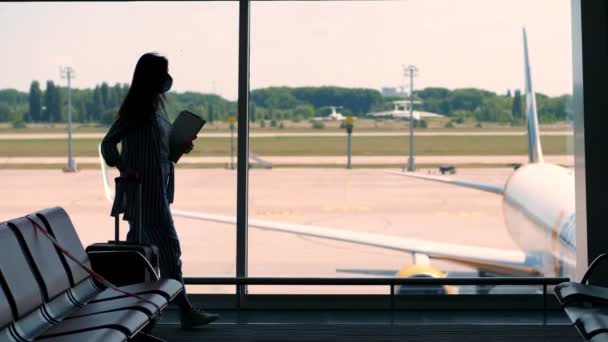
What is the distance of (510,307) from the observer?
3684 millimetres

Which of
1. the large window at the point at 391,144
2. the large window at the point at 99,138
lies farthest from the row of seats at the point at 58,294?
the large window at the point at 99,138

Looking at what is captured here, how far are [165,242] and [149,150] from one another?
338 mm

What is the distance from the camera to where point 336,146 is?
38.0m

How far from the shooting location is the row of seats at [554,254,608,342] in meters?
2.16

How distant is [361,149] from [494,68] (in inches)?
547

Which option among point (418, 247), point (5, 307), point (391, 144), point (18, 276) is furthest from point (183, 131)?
point (391, 144)

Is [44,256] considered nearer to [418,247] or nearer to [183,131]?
[183,131]

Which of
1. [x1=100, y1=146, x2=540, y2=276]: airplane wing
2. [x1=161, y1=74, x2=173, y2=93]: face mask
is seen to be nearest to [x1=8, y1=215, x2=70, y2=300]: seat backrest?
[x1=161, y1=74, x2=173, y2=93]: face mask

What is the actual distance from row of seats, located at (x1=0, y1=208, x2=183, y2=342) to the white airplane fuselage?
4292 mm

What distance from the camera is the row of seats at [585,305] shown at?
216 cm

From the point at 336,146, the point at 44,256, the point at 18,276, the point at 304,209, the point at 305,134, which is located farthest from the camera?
the point at 305,134

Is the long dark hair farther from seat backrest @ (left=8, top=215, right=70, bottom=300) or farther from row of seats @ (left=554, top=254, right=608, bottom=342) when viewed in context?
row of seats @ (left=554, top=254, right=608, bottom=342)

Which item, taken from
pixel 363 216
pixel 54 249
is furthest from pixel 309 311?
pixel 363 216

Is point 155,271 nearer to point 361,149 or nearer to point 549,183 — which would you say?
point 549,183
